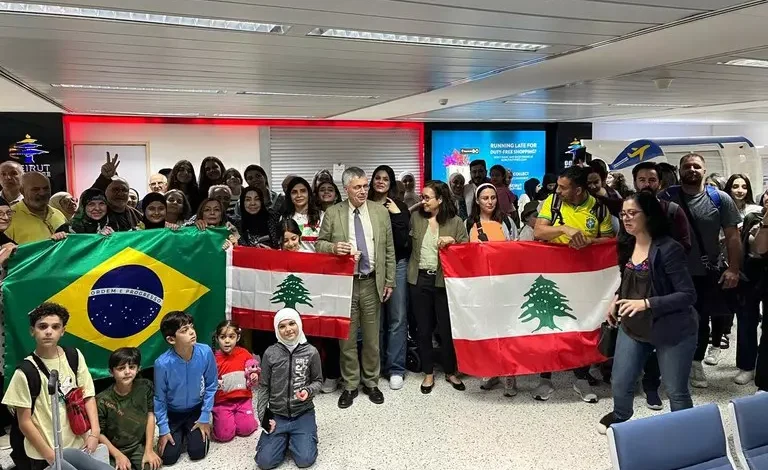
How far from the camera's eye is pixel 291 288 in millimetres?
4148

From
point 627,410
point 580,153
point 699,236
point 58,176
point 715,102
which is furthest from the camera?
point 580,153

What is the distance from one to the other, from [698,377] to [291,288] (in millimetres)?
3055

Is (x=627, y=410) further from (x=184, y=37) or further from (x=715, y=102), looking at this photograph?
(x=715, y=102)

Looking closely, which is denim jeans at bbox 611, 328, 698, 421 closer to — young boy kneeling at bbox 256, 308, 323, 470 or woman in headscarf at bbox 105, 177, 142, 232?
young boy kneeling at bbox 256, 308, 323, 470

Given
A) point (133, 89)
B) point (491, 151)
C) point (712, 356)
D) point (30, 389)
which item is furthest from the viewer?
point (491, 151)

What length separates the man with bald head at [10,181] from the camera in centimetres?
459

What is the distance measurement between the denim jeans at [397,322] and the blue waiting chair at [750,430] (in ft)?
8.00

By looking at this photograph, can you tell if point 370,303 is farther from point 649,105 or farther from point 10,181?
point 649,105

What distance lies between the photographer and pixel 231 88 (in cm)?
572

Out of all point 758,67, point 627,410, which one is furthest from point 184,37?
point 758,67

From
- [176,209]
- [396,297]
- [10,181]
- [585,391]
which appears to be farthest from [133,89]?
[585,391]

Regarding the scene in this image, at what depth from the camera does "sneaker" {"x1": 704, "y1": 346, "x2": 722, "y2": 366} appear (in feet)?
15.6

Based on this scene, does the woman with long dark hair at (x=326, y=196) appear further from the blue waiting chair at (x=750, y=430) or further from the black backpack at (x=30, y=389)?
the blue waiting chair at (x=750, y=430)

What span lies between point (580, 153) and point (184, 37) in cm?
713
